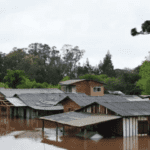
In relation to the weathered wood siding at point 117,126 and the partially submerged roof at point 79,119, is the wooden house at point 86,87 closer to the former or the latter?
the partially submerged roof at point 79,119

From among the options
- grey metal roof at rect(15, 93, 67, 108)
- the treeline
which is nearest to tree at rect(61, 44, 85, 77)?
the treeline

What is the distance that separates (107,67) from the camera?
318 ft

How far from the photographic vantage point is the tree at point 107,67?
312ft

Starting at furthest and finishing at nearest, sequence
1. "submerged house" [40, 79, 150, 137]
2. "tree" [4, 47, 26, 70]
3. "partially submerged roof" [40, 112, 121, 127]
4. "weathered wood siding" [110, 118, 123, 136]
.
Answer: "tree" [4, 47, 26, 70] → "weathered wood siding" [110, 118, 123, 136] → "submerged house" [40, 79, 150, 137] → "partially submerged roof" [40, 112, 121, 127]

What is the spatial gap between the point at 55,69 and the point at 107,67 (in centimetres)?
2587

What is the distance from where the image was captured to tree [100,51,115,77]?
95.2m

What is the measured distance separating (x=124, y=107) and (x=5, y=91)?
3043 centimetres

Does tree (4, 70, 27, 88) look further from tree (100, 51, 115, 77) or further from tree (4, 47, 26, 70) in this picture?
tree (100, 51, 115, 77)

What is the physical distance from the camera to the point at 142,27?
9.66 metres

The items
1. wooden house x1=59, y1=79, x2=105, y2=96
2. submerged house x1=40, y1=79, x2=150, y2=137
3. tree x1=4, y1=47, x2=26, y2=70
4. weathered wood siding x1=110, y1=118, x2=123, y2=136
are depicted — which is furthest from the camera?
tree x1=4, y1=47, x2=26, y2=70

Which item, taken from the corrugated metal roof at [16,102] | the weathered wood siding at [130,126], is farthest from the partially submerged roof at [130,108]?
the corrugated metal roof at [16,102]

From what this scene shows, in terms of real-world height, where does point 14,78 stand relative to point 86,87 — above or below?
above

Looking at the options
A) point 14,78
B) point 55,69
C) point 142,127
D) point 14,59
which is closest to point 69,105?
point 142,127

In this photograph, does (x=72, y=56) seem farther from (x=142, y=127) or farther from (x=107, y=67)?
(x=142, y=127)
